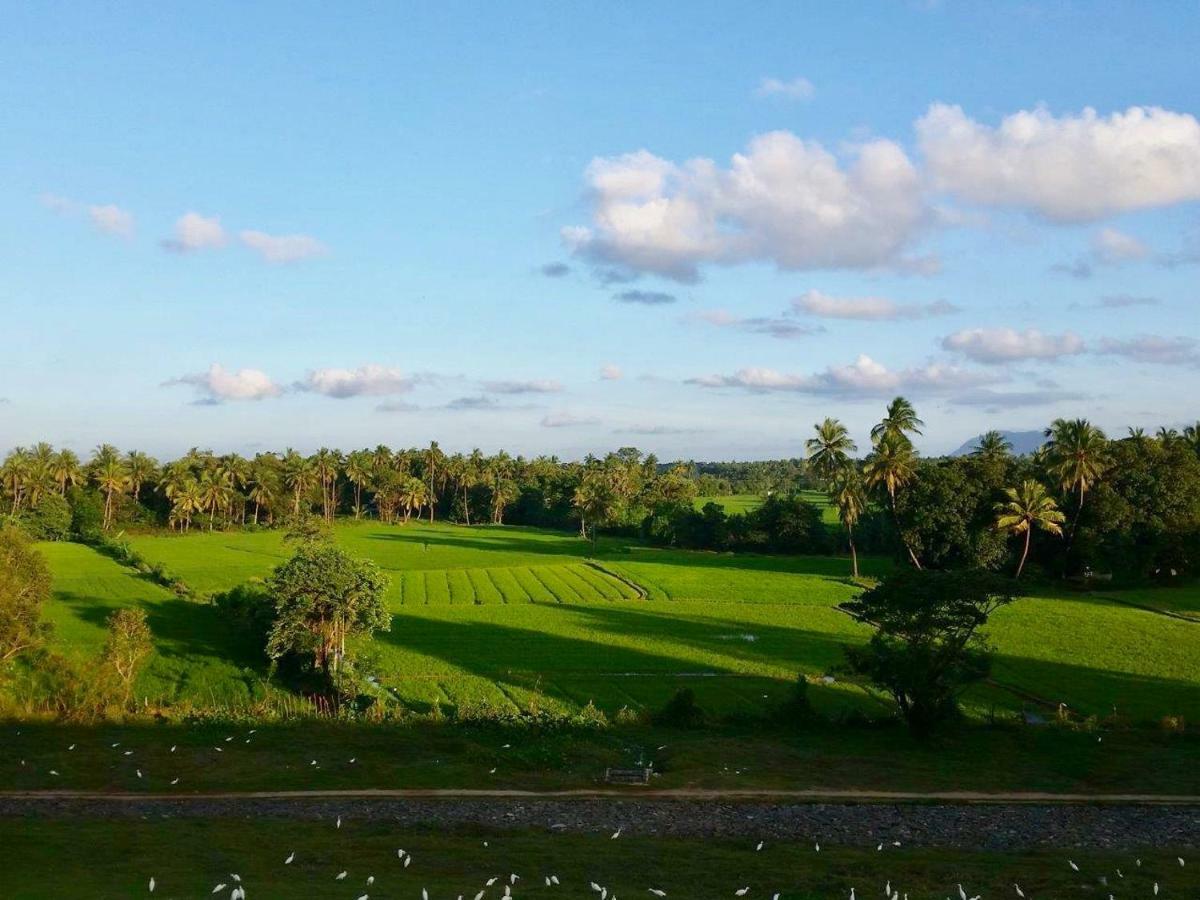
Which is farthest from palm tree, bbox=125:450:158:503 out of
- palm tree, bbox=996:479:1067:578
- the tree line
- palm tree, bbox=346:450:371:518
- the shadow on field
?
palm tree, bbox=996:479:1067:578

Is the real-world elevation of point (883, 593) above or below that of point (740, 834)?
above

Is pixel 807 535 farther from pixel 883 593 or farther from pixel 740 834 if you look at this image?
pixel 740 834

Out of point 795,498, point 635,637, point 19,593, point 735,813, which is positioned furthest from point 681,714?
point 795,498

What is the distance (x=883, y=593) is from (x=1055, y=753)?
324 inches

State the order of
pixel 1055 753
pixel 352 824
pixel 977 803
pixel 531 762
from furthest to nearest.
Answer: pixel 1055 753
pixel 531 762
pixel 977 803
pixel 352 824

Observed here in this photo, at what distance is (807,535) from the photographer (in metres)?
114

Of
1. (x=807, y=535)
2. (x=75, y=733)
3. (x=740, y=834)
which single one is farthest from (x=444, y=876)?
(x=807, y=535)

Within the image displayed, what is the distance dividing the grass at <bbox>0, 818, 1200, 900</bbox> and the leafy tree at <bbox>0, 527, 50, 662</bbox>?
17752mm

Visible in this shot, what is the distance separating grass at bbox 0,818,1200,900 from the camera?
1805cm

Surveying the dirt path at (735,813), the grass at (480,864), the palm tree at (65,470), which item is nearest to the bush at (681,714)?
the dirt path at (735,813)

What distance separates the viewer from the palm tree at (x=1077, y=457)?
259ft

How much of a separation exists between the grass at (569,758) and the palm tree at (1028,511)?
45.3 m

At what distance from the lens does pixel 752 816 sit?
2567 centimetres

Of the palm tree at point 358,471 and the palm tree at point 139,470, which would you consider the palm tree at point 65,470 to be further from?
the palm tree at point 358,471
